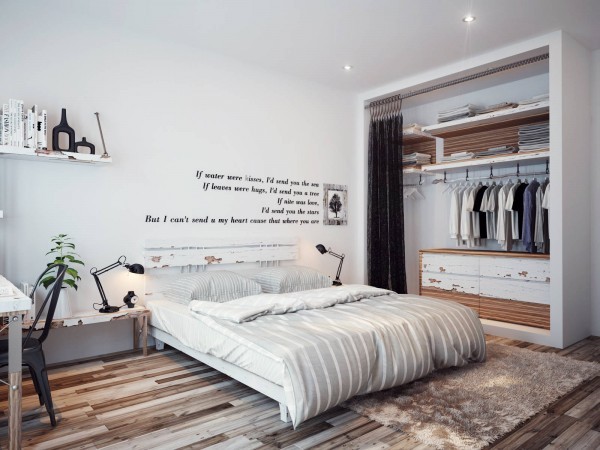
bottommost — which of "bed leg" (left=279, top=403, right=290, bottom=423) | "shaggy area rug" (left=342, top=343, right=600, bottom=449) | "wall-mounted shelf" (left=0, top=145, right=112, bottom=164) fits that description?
"shaggy area rug" (left=342, top=343, right=600, bottom=449)

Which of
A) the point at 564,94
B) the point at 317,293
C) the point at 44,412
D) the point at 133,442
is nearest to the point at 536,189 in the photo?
the point at 564,94

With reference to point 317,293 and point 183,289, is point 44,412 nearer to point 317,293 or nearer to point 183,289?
point 183,289

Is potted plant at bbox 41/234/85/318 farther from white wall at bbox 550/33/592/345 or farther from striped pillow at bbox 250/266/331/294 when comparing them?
white wall at bbox 550/33/592/345

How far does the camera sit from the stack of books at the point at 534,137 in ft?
14.0

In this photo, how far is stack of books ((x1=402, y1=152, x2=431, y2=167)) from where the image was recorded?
5457 millimetres

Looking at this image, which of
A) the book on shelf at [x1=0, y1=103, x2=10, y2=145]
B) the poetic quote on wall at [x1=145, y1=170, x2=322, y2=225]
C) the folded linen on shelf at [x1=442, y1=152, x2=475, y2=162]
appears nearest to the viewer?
the book on shelf at [x1=0, y1=103, x2=10, y2=145]

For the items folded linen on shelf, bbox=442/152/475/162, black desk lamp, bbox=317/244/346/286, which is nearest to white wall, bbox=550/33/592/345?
folded linen on shelf, bbox=442/152/475/162

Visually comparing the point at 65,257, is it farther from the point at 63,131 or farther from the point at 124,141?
the point at 124,141

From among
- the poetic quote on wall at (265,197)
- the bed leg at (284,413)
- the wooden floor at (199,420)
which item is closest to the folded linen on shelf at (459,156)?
the poetic quote on wall at (265,197)

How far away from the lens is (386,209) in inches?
209

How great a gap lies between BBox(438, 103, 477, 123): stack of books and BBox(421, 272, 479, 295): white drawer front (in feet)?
5.71

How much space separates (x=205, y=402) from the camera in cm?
267

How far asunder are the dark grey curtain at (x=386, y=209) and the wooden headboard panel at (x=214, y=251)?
43.4 inches

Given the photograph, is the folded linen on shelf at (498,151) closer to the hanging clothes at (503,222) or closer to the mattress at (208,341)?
the hanging clothes at (503,222)
